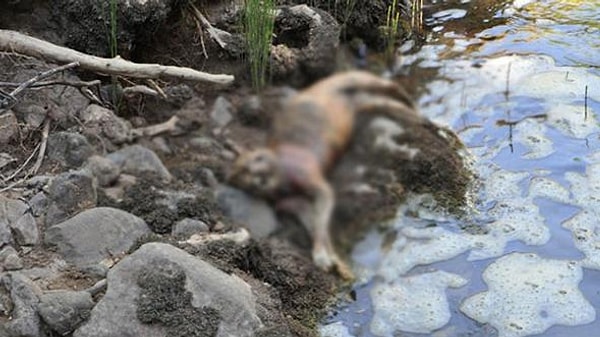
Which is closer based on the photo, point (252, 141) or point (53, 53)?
point (252, 141)

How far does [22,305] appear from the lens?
262 cm

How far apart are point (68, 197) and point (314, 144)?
2.82m

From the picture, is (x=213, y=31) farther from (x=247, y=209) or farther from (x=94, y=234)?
(x=94, y=234)

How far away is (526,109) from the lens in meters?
0.98

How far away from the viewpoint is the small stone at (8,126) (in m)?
3.21

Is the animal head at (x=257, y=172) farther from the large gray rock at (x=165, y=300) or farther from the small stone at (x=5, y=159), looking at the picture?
the small stone at (x=5, y=159)

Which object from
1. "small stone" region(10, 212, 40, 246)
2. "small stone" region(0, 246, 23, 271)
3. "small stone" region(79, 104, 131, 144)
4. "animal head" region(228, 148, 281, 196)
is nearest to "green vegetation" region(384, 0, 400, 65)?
"animal head" region(228, 148, 281, 196)

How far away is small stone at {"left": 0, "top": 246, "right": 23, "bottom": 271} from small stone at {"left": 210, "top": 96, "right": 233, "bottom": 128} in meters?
2.52

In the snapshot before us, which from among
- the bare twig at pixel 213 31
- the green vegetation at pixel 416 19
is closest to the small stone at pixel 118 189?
the bare twig at pixel 213 31

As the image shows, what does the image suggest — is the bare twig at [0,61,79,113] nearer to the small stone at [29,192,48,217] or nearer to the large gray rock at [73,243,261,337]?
the small stone at [29,192,48,217]

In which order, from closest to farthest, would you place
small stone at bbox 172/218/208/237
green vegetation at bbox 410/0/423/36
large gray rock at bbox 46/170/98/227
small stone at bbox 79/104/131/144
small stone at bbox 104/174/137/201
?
green vegetation at bbox 410/0/423/36 → small stone at bbox 79/104/131/144 → small stone at bbox 104/174/137/201 → large gray rock at bbox 46/170/98/227 → small stone at bbox 172/218/208/237

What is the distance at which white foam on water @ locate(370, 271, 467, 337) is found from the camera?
3041 mm

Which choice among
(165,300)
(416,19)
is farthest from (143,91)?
(165,300)

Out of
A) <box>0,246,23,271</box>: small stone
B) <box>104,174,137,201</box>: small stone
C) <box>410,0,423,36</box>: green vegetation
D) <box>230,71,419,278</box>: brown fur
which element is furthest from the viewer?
<box>0,246,23,271</box>: small stone
